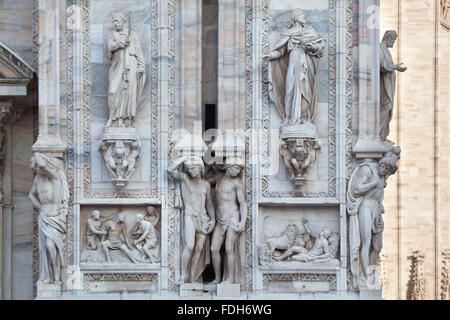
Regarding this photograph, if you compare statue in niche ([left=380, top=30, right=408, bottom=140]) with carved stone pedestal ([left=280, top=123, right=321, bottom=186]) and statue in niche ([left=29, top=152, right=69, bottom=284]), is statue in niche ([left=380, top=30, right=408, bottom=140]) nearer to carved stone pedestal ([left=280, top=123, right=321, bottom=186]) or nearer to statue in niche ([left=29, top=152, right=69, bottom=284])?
carved stone pedestal ([left=280, top=123, right=321, bottom=186])

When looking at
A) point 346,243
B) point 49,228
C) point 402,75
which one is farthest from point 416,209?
point 49,228

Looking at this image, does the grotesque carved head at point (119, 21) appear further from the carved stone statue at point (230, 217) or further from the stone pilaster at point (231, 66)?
the carved stone statue at point (230, 217)

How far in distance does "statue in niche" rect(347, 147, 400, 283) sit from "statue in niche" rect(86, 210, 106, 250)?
3633 mm

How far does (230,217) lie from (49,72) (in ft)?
11.2

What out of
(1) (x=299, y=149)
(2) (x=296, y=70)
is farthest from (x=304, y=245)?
(2) (x=296, y=70)

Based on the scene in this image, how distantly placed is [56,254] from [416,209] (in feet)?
33.7

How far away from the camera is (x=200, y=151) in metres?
24.4

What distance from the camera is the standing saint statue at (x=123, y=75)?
24.4 metres

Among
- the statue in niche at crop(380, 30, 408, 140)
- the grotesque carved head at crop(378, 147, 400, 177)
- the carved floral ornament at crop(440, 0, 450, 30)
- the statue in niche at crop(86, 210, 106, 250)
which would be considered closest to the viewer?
the grotesque carved head at crop(378, 147, 400, 177)

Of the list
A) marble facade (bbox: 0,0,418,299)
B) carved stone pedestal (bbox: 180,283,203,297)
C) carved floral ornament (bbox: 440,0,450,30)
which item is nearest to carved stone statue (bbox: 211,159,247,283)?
marble facade (bbox: 0,0,418,299)

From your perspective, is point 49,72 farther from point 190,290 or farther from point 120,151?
point 190,290

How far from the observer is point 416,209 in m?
32.6

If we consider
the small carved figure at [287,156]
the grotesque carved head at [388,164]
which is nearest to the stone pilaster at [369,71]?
the grotesque carved head at [388,164]

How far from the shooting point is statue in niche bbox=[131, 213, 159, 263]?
24.4 metres
